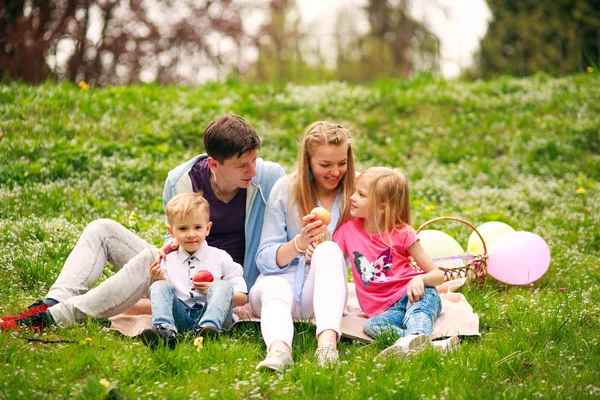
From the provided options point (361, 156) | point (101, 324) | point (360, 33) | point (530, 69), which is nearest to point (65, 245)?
point (101, 324)

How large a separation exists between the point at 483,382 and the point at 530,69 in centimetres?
1435

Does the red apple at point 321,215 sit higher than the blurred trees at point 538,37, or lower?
lower

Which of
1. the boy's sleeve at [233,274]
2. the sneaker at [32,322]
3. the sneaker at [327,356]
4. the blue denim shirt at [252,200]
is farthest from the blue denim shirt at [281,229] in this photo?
the sneaker at [32,322]

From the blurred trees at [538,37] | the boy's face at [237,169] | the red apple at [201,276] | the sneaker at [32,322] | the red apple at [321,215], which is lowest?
the sneaker at [32,322]

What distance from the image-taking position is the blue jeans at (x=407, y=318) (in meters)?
4.22

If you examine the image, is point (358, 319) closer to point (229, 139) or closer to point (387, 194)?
point (387, 194)

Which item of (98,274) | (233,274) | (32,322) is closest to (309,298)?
(233,274)

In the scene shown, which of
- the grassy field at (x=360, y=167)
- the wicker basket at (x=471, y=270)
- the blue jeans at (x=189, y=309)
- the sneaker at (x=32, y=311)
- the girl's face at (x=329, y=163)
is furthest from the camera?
the wicker basket at (x=471, y=270)

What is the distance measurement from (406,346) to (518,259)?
2019mm

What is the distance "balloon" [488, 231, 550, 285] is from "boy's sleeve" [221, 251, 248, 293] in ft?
7.44

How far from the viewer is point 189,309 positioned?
4.33 metres

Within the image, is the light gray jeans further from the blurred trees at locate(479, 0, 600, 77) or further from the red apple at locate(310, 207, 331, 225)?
the blurred trees at locate(479, 0, 600, 77)

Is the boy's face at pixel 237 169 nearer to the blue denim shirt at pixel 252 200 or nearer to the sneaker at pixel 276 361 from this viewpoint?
the blue denim shirt at pixel 252 200

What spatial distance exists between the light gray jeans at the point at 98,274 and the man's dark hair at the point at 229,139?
79cm
